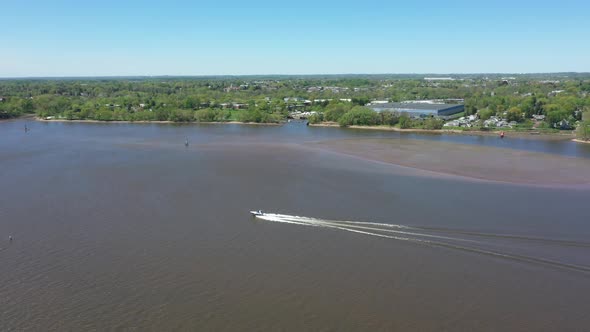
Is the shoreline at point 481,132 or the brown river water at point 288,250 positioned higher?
the shoreline at point 481,132

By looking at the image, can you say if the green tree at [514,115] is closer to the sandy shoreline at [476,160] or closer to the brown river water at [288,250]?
the sandy shoreline at [476,160]

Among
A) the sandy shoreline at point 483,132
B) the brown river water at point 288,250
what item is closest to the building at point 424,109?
the sandy shoreline at point 483,132

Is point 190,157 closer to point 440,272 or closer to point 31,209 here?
point 31,209

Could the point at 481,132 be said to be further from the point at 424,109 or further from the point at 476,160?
the point at 476,160

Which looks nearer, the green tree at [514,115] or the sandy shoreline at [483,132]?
the sandy shoreline at [483,132]

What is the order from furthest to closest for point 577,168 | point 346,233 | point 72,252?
point 577,168 < point 346,233 < point 72,252

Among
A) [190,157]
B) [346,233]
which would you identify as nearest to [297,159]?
[190,157]
